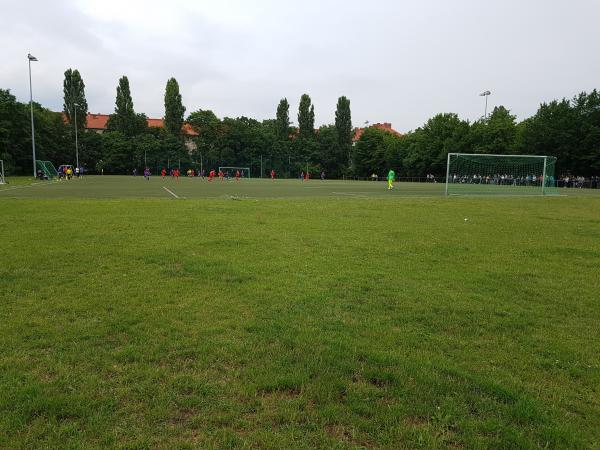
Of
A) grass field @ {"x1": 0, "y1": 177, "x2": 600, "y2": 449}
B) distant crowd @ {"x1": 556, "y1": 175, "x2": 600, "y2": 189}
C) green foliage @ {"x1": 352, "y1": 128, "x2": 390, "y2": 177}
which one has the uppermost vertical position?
green foliage @ {"x1": 352, "y1": 128, "x2": 390, "y2": 177}

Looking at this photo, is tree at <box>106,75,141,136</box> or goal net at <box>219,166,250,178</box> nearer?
goal net at <box>219,166,250,178</box>

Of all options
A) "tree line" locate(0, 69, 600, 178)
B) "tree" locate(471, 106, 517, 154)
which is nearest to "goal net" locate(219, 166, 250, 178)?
"tree line" locate(0, 69, 600, 178)

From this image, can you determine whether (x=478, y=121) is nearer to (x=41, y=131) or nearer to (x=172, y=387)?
(x=41, y=131)

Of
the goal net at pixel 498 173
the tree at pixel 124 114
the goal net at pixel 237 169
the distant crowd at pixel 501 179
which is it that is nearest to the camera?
the goal net at pixel 498 173

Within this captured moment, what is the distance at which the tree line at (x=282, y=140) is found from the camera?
194ft

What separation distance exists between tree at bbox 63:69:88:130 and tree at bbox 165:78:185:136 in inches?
567

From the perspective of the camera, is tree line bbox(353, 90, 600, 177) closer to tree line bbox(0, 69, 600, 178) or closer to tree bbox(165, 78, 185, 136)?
tree line bbox(0, 69, 600, 178)

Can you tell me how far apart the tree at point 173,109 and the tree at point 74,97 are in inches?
567

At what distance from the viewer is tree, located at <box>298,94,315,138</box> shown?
91562mm

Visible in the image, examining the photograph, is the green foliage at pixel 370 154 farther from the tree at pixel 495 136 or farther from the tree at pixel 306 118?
the tree at pixel 495 136

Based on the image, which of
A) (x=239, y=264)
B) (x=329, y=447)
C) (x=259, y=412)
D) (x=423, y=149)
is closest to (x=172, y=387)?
(x=259, y=412)

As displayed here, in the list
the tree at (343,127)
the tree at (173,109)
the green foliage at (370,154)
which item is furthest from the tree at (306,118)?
the tree at (173,109)

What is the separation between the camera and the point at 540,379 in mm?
3727

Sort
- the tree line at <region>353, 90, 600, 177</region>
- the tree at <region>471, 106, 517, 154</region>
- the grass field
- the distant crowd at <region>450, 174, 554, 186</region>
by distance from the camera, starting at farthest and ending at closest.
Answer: the tree at <region>471, 106, 517, 154</region> < the tree line at <region>353, 90, 600, 177</region> < the distant crowd at <region>450, 174, 554, 186</region> < the grass field
